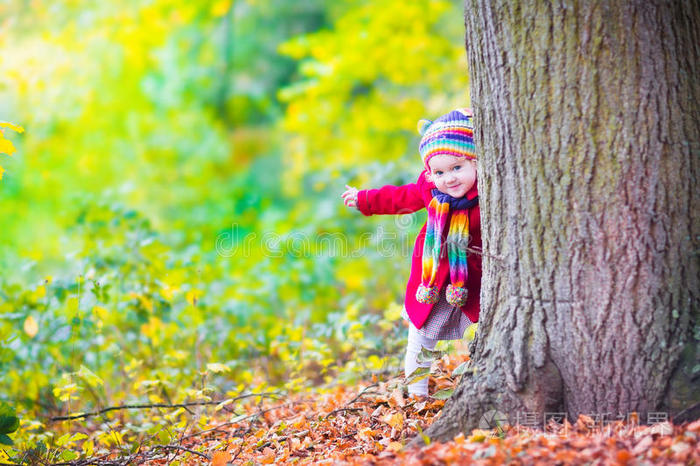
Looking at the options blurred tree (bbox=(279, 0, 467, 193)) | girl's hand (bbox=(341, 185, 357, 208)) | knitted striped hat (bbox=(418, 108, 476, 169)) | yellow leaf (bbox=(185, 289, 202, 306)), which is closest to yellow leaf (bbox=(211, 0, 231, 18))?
blurred tree (bbox=(279, 0, 467, 193))

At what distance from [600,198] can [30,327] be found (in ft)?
12.4

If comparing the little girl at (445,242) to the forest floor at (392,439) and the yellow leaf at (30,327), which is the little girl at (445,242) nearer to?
the forest floor at (392,439)

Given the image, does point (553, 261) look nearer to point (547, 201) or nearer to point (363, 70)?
point (547, 201)

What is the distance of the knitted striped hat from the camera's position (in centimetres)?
294

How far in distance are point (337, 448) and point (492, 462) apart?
36.5 inches

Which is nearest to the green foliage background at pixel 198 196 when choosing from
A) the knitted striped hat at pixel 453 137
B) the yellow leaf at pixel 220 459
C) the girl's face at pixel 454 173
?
the yellow leaf at pixel 220 459

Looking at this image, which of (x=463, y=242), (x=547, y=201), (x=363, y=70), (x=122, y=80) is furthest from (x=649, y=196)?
(x=122, y=80)

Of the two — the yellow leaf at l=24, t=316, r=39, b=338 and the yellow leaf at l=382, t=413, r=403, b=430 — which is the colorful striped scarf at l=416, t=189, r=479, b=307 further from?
the yellow leaf at l=24, t=316, r=39, b=338

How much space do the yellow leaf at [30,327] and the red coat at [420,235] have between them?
253 cm

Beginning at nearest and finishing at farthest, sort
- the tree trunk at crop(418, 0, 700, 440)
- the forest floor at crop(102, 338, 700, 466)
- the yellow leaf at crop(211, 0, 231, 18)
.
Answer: the forest floor at crop(102, 338, 700, 466) → the tree trunk at crop(418, 0, 700, 440) → the yellow leaf at crop(211, 0, 231, 18)

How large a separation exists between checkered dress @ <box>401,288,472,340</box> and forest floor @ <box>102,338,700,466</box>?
0.95 feet

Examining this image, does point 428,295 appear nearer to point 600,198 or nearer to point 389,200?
point 389,200

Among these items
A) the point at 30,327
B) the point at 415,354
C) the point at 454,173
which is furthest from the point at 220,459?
Answer: the point at 30,327

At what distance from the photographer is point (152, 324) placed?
4.82m
